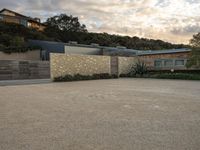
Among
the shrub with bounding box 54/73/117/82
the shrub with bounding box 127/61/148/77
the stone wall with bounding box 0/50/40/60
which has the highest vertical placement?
the stone wall with bounding box 0/50/40/60

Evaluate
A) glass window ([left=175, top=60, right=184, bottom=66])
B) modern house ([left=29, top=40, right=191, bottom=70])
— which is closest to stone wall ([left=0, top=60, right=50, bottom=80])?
modern house ([left=29, top=40, right=191, bottom=70])

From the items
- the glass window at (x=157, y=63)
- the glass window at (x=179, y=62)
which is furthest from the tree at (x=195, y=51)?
the glass window at (x=157, y=63)

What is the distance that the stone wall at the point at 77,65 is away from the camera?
1594cm

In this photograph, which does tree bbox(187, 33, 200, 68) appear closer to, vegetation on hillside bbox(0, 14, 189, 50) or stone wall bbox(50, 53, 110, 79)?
stone wall bbox(50, 53, 110, 79)

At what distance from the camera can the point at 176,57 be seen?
68.3 feet

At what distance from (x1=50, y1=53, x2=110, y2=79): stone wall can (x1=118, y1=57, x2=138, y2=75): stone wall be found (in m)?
1.42

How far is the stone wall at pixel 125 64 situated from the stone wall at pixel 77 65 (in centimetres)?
142

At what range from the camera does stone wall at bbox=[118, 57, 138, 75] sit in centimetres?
2064

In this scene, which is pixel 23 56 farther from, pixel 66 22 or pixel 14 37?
pixel 66 22

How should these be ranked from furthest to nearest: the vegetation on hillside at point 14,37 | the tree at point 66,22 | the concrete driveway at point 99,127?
the tree at point 66,22
the vegetation on hillside at point 14,37
the concrete driveway at point 99,127

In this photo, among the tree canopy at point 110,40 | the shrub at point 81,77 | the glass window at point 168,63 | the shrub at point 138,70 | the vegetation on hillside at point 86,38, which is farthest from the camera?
the tree canopy at point 110,40

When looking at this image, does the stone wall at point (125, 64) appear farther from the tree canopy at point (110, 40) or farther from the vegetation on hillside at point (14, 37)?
the tree canopy at point (110, 40)

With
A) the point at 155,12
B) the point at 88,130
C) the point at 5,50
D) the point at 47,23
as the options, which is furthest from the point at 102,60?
the point at 47,23

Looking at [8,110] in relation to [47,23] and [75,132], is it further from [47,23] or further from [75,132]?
[47,23]
